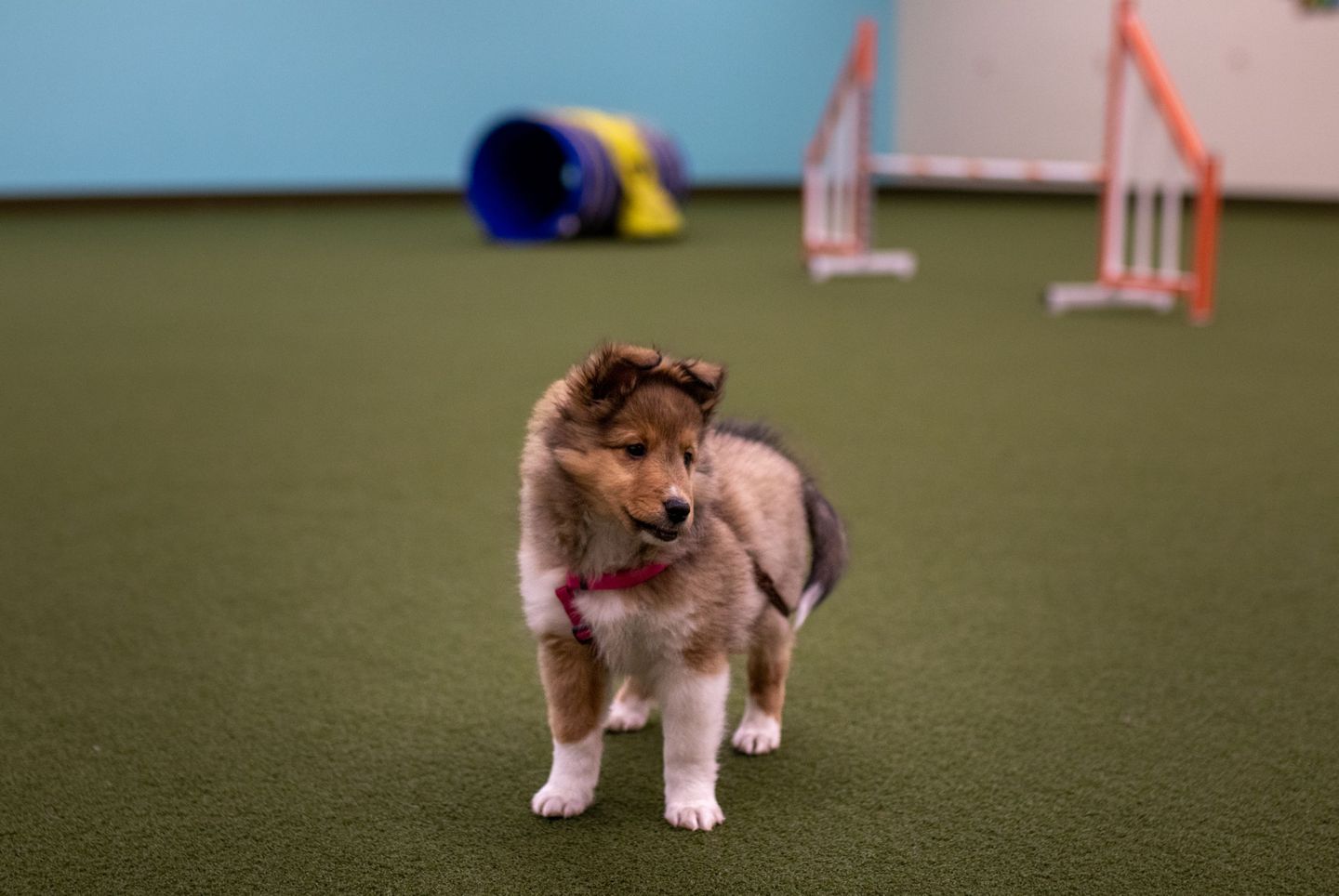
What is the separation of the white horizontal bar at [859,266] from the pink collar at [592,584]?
20.3ft

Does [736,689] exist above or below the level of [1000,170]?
below

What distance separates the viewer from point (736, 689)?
236 cm

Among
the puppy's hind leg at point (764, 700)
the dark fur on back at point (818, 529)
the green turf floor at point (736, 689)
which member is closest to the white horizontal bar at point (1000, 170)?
the green turf floor at point (736, 689)

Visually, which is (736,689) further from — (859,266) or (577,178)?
(577,178)

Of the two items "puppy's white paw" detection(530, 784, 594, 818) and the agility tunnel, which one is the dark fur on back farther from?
the agility tunnel

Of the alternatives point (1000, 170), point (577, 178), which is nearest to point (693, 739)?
point (1000, 170)

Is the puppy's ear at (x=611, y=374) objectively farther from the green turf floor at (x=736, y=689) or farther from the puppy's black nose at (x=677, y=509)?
the green turf floor at (x=736, y=689)

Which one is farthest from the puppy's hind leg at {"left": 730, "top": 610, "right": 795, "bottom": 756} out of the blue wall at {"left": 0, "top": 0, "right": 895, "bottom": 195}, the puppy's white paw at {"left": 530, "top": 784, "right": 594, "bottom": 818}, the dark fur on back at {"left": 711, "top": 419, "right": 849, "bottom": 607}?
the blue wall at {"left": 0, "top": 0, "right": 895, "bottom": 195}

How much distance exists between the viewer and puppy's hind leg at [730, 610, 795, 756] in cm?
207

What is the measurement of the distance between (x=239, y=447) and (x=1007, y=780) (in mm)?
2774

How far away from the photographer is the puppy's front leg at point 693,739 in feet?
5.88

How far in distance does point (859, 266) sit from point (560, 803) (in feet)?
20.8

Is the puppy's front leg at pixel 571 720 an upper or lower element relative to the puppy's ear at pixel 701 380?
lower

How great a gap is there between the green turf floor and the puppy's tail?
25 centimetres
